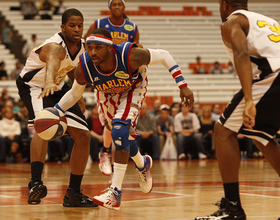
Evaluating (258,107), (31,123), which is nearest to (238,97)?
(258,107)

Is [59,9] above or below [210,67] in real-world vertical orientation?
above

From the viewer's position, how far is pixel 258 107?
128 inches

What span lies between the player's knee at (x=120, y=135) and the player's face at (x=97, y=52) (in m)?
0.62

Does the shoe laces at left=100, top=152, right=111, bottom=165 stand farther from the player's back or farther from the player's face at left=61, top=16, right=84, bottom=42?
the player's back

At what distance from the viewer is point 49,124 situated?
4.32 m

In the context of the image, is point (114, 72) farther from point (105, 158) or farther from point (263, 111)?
point (105, 158)

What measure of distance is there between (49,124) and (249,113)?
2.04m

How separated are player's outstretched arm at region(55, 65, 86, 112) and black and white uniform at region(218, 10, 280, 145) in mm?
1673

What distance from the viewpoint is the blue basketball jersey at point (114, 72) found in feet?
14.1

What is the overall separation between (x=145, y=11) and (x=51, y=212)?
20.2 m

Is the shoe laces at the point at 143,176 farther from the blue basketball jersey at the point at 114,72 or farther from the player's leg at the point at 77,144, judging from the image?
the blue basketball jersey at the point at 114,72

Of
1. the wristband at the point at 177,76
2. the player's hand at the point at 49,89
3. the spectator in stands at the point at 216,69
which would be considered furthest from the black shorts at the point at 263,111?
the spectator in stands at the point at 216,69

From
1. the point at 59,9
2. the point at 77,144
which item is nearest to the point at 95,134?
the point at 77,144

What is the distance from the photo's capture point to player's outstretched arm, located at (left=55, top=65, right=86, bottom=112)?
448 centimetres
